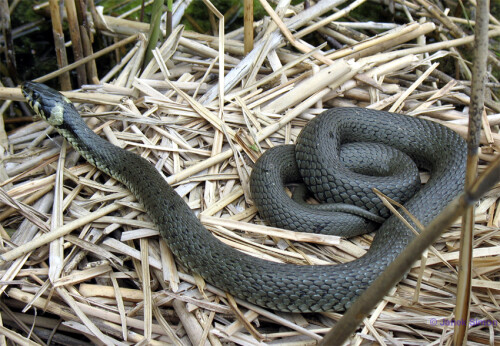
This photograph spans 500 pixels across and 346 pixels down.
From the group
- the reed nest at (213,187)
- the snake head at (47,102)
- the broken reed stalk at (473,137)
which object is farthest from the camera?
the snake head at (47,102)

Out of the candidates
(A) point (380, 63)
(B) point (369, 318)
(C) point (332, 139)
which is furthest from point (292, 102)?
(B) point (369, 318)

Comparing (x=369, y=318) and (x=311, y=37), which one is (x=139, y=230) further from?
→ (x=311, y=37)

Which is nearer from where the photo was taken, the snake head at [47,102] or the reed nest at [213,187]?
the reed nest at [213,187]

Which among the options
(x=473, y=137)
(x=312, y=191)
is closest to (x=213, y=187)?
(x=312, y=191)

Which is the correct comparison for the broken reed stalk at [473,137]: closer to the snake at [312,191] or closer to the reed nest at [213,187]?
the reed nest at [213,187]

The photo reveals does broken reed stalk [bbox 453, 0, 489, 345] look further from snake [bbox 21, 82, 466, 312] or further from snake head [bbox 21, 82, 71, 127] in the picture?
snake head [bbox 21, 82, 71, 127]

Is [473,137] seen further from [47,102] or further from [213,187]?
[47,102]

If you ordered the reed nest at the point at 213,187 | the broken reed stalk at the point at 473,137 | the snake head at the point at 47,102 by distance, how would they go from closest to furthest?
the broken reed stalk at the point at 473,137, the reed nest at the point at 213,187, the snake head at the point at 47,102

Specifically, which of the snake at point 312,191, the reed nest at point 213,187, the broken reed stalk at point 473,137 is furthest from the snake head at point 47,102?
the broken reed stalk at point 473,137
